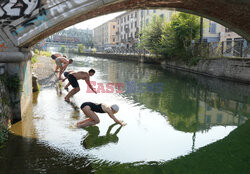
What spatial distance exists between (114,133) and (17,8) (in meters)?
4.19

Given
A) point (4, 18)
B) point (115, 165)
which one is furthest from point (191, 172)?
point (4, 18)

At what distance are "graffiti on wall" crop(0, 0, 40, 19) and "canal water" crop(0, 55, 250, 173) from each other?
2.97 metres

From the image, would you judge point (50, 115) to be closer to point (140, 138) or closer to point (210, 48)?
point (140, 138)

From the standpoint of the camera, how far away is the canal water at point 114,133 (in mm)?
4844

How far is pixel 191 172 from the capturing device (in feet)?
15.0

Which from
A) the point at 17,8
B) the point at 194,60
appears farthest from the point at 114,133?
the point at 194,60

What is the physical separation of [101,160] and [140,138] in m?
1.58

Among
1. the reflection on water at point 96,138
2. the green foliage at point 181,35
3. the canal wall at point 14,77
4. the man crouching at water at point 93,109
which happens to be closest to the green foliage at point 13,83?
→ the canal wall at point 14,77

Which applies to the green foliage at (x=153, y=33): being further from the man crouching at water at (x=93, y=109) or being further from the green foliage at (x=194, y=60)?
the man crouching at water at (x=93, y=109)

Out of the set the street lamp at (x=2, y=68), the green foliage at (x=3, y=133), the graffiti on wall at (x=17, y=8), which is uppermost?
the graffiti on wall at (x=17, y=8)

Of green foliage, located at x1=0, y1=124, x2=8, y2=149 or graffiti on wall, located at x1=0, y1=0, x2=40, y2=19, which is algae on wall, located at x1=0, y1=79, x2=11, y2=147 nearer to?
green foliage, located at x1=0, y1=124, x2=8, y2=149

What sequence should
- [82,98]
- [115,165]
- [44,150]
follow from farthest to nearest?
[82,98]
[44,150]
[115,165]

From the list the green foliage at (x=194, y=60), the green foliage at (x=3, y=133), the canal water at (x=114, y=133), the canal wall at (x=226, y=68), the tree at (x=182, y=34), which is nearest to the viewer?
the canal water at (x=114, y=133)

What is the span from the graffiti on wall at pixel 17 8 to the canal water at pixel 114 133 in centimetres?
297
